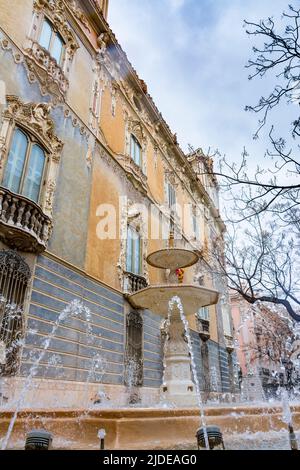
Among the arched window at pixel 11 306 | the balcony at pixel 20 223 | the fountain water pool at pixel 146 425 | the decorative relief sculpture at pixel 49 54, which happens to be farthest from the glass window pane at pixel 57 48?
the fountain water pool at pixel 146 425

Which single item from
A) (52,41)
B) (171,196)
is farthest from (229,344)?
(52,41)

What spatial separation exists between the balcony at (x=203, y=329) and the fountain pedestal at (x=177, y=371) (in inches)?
424

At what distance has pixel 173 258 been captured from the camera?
830 centimetres

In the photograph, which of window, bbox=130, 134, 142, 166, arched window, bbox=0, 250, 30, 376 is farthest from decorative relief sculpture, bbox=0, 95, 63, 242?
window, bbox=130, 134, 142, 166

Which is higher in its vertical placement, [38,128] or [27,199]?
[38,128]

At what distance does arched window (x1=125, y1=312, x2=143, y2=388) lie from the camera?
10695 millimetres

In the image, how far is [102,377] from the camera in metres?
9.17

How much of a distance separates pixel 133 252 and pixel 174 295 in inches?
226

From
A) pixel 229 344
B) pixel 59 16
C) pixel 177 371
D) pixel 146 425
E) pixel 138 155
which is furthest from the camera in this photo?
pixel 229 344

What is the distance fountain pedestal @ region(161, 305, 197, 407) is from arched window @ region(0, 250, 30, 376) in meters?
3.12

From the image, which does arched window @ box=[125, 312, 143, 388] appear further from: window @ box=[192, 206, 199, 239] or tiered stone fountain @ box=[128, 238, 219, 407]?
window @ box=[192, 206, 199, 239]

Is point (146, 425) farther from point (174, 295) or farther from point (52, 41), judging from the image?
point (52, 41)

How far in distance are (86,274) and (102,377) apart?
2.84 meters

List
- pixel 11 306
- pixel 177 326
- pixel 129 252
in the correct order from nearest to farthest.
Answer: pixel 11 306 → pixel 177 326 → pixel 129 252
